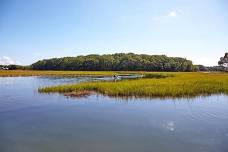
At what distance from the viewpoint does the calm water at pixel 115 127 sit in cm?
920

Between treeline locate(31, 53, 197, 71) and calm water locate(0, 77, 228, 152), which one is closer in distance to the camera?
calm water locate(0, 77, 228, 152)

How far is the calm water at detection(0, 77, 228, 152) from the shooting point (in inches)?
362

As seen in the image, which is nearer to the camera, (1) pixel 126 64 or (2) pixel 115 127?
(2) pixel 115 127

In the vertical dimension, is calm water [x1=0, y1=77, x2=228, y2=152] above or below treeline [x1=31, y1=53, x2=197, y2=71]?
below

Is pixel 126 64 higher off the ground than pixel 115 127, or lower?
higher

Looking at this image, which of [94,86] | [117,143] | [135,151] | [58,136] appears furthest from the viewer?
[94,86]

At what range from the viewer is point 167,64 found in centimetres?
12038

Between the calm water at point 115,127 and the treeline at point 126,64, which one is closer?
the calm water at point 115,127

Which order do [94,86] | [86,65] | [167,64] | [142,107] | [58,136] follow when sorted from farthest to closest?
[86,65]
[167,64]
[94,86]
[142,107]
[58,136]

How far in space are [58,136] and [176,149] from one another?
480 cm

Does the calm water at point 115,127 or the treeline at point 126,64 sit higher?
the treeline at point 126,64

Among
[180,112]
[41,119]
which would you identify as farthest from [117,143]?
[180,112]

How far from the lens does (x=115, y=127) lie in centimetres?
1183

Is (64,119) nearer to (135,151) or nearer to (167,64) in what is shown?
(135,151)
